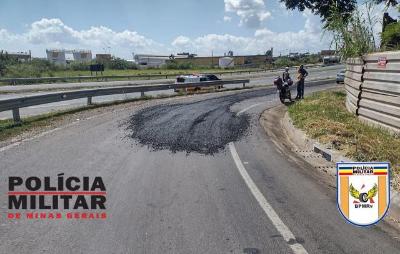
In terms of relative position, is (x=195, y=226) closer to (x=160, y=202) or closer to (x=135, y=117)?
(x=160, y=202)

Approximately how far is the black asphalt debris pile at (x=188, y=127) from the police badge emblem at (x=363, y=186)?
480 centimetres

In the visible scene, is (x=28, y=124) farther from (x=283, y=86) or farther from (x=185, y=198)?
(x=283, y=86)

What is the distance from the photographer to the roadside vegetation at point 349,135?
775 cm

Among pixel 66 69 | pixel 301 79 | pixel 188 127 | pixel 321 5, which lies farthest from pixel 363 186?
pixel 66 69

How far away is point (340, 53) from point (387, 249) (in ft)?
41.9

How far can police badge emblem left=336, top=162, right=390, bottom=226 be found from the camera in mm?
4457

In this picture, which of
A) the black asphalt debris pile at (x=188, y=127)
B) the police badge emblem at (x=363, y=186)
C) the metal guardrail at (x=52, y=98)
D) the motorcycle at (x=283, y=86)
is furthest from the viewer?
the motorcycle at (x=283, y=86)

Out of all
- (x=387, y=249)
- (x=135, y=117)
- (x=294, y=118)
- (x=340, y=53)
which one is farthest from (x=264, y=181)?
(x=340, y=53)

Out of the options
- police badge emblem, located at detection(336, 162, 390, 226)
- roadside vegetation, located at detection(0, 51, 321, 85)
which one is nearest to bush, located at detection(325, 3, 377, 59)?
police badge emblem, located at detection(336, 162, 390, 226)

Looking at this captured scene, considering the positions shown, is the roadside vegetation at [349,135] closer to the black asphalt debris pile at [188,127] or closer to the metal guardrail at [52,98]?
the black asphalt debris pile at [188,127]

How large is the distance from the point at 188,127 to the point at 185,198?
6347mm

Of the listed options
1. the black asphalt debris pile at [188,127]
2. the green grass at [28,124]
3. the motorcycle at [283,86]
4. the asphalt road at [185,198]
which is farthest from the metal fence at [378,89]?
the green grass at [28,124]

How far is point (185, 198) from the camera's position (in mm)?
6051

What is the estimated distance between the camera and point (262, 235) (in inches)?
187
